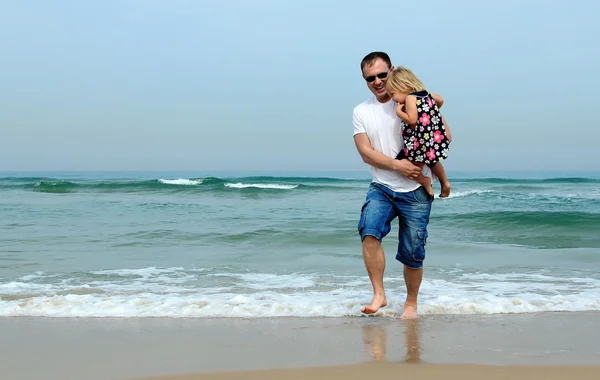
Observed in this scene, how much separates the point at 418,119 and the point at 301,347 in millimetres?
1585

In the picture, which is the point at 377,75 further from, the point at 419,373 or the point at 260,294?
the point at 260,294

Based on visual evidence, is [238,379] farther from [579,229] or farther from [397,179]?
[579,229]

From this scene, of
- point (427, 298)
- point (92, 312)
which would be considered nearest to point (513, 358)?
point (427, 298)

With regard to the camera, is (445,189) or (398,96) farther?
(445,189)

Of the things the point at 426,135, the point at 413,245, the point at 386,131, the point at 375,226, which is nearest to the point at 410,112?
the point at 426,135

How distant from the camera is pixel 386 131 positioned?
3957 millimetres

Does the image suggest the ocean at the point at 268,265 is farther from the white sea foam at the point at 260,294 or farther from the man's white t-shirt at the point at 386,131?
the man's white t-shirt at the point at 386,131

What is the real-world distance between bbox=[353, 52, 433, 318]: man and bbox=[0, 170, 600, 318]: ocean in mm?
564

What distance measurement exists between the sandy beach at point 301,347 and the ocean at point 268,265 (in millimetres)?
319

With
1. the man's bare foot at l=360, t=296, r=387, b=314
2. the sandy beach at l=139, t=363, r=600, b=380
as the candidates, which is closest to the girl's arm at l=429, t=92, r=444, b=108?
the man's bare foot at l=360, t=296, r=387, b=314

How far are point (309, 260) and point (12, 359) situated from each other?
14.4ft

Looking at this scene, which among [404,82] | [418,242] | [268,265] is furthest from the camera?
[268,265]

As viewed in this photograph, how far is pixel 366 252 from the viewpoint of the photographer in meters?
4.07

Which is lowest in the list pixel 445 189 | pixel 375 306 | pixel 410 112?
pixel 375 306
